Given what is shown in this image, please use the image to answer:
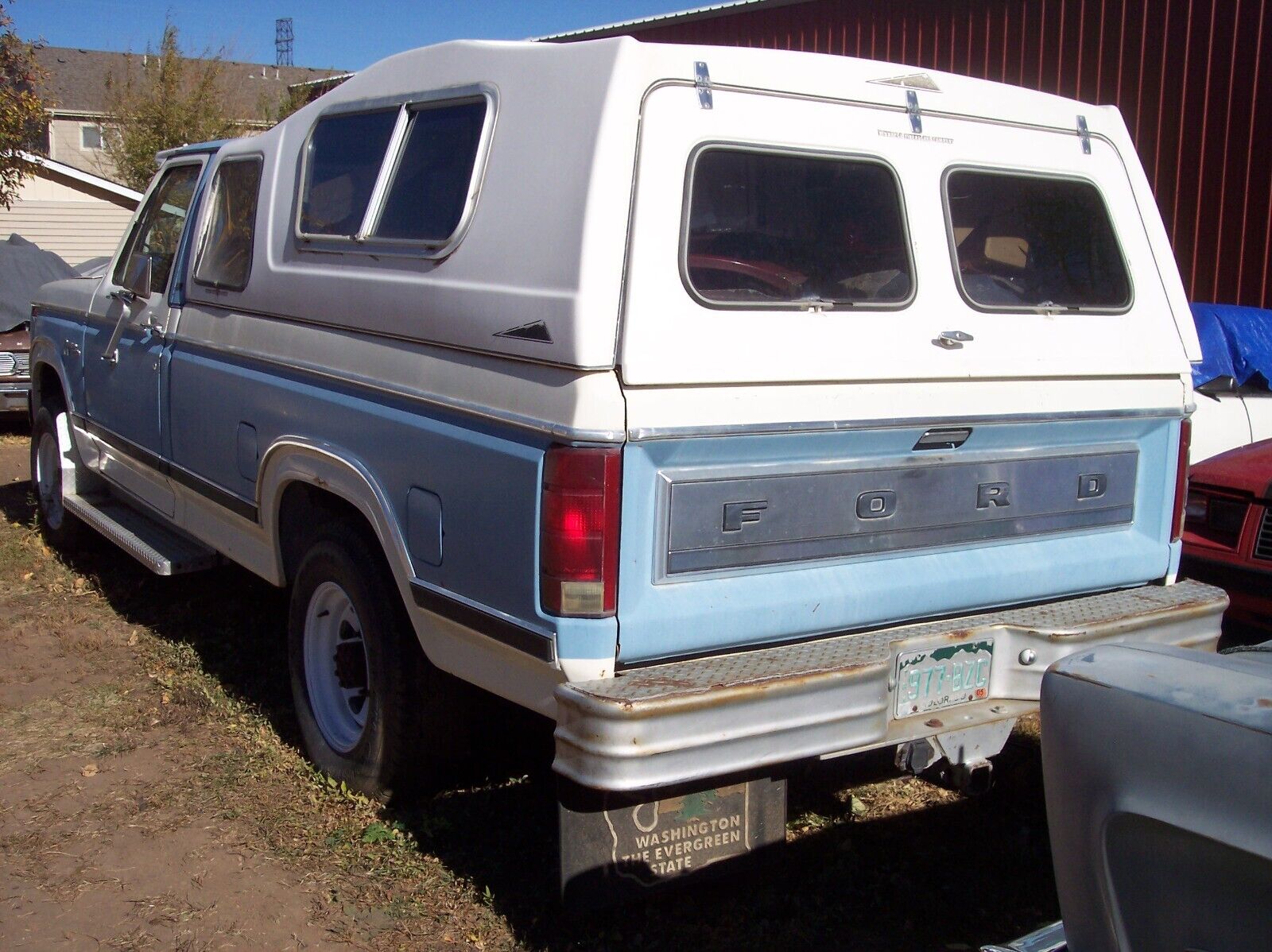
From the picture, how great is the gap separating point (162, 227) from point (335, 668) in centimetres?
264

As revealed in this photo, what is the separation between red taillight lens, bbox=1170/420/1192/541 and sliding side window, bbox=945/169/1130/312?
1.40 feet

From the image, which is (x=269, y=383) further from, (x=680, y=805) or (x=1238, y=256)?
(x=1238, y=256)

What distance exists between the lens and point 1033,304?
144 inches

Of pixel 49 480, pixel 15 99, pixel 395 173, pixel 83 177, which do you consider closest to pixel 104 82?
pixel 83 177

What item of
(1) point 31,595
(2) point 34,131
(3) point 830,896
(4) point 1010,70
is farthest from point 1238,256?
(2) point 34,131

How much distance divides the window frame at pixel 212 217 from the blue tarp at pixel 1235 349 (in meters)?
4.89

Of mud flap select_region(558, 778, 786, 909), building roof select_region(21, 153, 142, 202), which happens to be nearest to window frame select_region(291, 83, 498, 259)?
mud flap select_region(558, 778, 786, 909)

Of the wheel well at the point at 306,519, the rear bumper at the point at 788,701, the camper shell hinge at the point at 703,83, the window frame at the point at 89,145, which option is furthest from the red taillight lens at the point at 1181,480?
the window frame at the point at 89,145

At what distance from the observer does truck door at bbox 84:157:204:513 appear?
5.24 meters

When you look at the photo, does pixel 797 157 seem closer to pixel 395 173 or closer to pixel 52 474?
pixel 395 173

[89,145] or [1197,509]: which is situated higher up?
[89,145]

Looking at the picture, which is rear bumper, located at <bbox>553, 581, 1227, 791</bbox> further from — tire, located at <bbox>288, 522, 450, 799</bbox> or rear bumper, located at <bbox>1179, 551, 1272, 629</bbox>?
rear bumper, located at <bbox>1179, 551, 1272, 629</bbox>

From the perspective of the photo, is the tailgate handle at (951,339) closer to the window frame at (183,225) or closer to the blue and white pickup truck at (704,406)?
the blue and white pickup truck at (704,406)

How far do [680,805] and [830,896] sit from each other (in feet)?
2.62
